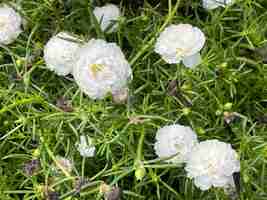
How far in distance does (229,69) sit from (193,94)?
104mm

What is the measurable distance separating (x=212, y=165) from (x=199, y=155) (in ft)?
0.11

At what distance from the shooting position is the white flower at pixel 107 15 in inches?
58.6

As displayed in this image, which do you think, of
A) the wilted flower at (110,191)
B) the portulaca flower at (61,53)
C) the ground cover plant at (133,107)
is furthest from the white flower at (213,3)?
the wilted flower at (110,191)

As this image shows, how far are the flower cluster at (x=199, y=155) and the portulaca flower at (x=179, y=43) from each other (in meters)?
0.14

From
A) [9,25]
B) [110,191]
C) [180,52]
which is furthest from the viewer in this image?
[9,25]

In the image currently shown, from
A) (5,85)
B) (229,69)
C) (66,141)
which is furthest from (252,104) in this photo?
(5,85)

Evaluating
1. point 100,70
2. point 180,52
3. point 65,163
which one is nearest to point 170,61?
point 180,52

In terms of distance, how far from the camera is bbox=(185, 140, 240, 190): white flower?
1209 mm

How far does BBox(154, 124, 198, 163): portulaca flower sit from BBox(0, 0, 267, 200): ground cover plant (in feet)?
0.08

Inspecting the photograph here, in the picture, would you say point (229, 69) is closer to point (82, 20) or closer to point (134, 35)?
point (134, 35)

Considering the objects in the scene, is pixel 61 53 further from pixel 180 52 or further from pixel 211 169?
pixel 211 169

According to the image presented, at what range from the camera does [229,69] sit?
4.64 feet

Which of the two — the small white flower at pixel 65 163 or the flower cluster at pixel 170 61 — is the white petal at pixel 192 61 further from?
the small white flower at pixel 65 163

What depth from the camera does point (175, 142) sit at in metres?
1.26
